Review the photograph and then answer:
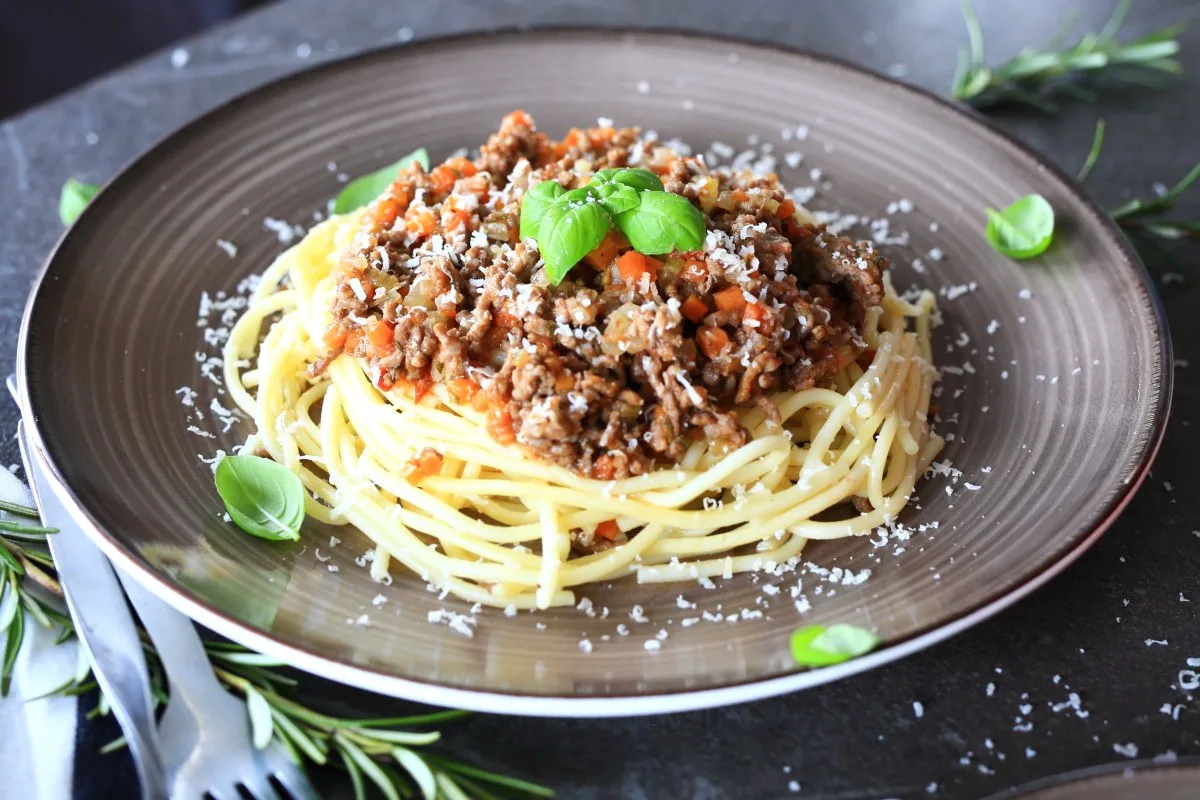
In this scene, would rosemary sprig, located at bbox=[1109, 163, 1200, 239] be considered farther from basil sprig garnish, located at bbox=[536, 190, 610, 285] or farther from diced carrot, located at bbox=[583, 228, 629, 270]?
basil sprig garnish, located at bbox=[536, 190, 610, 285]

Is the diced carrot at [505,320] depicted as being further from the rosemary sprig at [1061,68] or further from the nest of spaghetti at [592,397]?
the rosemary sprig at [1061,68]

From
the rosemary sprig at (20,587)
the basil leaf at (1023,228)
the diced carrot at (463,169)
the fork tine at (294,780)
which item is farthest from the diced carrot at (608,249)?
the rosemary sprig at (20,587)

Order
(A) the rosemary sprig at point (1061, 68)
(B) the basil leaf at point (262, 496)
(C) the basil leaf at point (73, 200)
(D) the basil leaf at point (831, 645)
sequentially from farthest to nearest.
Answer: (A) the rosemary sprig at point (1061, 68)
(C) the basil leaf at point (73, 200)
(B) the basil leaf at point (262, 496)
(D) the basil leaf at point (831, 645)

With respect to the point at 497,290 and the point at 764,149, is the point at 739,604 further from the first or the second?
the point at 764,149

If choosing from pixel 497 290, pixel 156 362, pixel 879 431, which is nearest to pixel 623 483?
pixel 497 290

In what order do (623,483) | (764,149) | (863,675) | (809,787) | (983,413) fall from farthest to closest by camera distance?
1. (764,149)
2. (983,413)
3. (623,483)
4. (863,675)
5. (809,787)

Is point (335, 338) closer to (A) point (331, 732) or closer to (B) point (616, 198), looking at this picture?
(B) point (616, 198)

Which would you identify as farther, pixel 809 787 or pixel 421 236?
pixel 421 236
